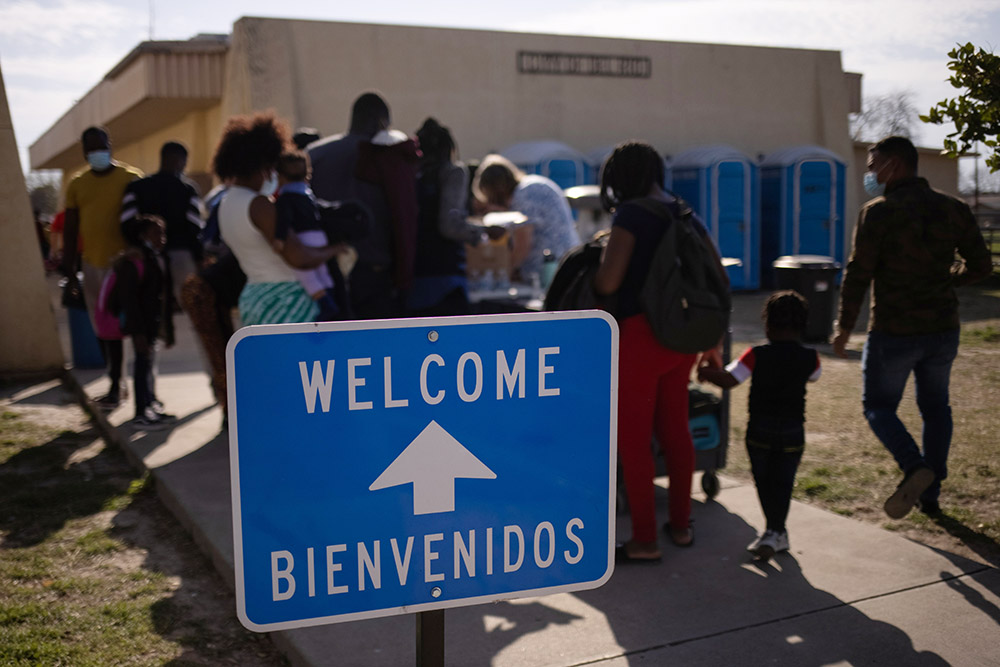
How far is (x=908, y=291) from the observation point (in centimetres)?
426

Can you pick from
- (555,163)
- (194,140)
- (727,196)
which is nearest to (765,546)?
(555,163)

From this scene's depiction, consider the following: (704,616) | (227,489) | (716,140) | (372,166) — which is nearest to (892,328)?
(704,616)

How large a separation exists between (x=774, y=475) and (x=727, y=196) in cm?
1287

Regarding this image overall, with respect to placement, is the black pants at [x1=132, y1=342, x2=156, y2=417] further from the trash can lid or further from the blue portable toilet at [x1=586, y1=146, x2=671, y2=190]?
the blue portable toilet at [x1=586, y1=146, x2=671, y2=190]

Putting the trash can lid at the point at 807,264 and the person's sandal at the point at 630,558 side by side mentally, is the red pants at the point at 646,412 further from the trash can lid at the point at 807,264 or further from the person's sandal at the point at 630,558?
the trash can lid at the point at 807,264

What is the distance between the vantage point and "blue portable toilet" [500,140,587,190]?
15.2 m

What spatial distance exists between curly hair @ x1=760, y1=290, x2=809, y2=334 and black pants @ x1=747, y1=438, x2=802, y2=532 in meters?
0.49

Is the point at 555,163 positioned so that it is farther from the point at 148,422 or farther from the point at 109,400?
the point at 148,422

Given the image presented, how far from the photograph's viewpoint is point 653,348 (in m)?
3.81

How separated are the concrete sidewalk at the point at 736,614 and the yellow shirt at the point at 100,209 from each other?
117 inches

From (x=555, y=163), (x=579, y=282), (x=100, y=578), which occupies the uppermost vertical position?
(x=555, y=163)

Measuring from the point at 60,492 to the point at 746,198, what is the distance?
Result: 13.3 meters

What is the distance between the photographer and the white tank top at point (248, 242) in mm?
4504

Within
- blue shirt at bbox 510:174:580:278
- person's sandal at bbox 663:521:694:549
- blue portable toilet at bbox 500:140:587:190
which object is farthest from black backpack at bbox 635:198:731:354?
blue portable toilet at bbox 500:140:587:190
